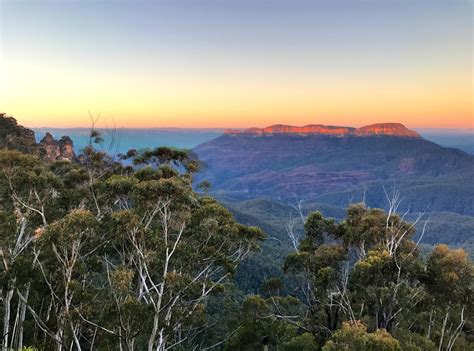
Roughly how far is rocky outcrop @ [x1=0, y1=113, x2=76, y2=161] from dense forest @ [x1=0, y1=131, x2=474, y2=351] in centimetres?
2871

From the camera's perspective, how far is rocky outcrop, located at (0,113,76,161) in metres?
50.5

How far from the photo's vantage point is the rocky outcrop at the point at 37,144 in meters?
50.5

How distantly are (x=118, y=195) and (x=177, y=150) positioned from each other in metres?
4.58

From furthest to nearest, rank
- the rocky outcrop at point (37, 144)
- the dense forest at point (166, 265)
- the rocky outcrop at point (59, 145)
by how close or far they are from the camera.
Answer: the rocky outcrop at point (59, 145) < the rocky outcrop at point (37, 144) < the dense forest at point (166, 265)

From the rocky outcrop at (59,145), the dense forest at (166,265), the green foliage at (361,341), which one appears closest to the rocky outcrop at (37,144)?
the rocky outcrop at (59,145)

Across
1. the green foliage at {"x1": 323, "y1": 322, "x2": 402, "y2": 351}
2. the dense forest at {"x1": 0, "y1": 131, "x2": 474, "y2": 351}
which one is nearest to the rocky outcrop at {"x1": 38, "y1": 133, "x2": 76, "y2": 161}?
the dense forest at {"x1": 0, "y1": 131, "x2": 474, "y2": 351}

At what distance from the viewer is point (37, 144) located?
200ft

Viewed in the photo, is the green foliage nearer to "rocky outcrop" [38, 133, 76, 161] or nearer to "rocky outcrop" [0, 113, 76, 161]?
"rocky outcrop" [0, 113, 76, 161]

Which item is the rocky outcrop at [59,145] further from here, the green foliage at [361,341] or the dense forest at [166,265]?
the green foliage at [361,341]

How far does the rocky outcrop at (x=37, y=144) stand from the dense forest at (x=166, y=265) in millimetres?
28715

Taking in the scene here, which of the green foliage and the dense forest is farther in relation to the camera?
the dense forest

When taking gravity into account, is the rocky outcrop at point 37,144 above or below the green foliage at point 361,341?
above

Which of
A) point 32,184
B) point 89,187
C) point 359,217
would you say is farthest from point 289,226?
point 32,184

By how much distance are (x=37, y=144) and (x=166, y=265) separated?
174 feet
